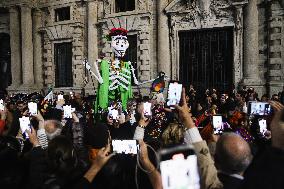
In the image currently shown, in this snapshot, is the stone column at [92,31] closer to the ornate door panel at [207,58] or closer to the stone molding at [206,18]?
the stone molding at [206,18]

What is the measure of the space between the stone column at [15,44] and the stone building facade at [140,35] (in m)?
0.05

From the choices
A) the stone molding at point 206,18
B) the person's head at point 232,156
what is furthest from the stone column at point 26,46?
the person's head at point 232,156

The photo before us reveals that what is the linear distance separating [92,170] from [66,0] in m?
17.7

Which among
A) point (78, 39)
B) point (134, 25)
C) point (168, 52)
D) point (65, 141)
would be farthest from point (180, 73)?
point (65, 141)

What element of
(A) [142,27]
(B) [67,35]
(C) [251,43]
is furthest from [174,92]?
(B) [67,35]

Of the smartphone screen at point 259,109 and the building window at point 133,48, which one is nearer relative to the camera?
the smartphone screen at point 259,109

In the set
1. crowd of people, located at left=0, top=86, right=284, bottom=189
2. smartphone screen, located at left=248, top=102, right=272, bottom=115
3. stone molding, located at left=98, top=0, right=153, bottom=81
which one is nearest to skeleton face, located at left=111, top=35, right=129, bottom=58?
smartphone screen, located at left=248, top=102, right=272, bottom=115

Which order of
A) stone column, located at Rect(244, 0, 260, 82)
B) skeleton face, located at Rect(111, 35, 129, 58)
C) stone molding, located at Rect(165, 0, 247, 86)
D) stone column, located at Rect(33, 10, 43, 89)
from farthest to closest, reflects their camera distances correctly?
stone column, located at Rect(33, 10, 43, 89) < stone molding, located at Rect(165, 0, 247, 86) < stone column, located at Rect(244, 0, 260, 82) < skeleton face, located at Rect(111, 35, 129, 58)

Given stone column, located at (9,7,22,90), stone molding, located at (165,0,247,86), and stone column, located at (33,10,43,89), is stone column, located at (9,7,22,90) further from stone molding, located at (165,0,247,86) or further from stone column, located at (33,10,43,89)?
stone molding, located at (165,0,247,86)

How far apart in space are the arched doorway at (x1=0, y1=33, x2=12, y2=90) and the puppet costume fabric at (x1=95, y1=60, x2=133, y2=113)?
1356 centimetres

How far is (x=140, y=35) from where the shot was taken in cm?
1662

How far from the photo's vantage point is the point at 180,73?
16.3 m

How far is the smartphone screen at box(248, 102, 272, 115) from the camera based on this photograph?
5492 millimetres

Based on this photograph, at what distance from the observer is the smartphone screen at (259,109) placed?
5492 mm
